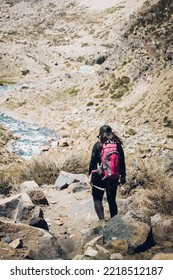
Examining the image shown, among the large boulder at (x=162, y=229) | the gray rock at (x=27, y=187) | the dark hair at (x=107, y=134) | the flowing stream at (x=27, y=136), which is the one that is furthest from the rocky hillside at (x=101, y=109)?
the dark hair at (x=107, y=134)

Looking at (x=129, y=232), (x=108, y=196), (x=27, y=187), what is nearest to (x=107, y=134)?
(x=108, y=196)

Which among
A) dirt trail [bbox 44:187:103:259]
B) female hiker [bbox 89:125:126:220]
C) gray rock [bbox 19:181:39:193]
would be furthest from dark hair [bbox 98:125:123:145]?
gray rock [bbox 19:181:39:193]

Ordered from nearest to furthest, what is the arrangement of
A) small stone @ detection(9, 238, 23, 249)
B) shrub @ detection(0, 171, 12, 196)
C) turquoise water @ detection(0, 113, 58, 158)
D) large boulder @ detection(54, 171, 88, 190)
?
small stone @ detection(9, 238, 23, 249) → shrub @ detection(0, 171, 12, 196) → large boulder @ detection(54, 171, 88, 190) → turquoise water @ detection(0, 113, 58, 158)

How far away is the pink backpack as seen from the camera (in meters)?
8.51

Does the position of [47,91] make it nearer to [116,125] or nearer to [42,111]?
[42,111]

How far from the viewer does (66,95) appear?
142 ft

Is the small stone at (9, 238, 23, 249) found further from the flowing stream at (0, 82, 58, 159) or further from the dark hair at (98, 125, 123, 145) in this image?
the flowing stream at (0, 82, 58, 159)

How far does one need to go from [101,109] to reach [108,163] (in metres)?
27.4

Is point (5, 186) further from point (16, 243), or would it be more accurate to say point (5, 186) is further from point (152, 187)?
point (16, 243)

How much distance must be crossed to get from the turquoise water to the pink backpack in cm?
1939

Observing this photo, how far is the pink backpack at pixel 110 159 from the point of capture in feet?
27.9

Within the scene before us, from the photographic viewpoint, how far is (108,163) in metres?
8.54

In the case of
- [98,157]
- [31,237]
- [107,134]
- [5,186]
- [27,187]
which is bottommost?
[5,186]
